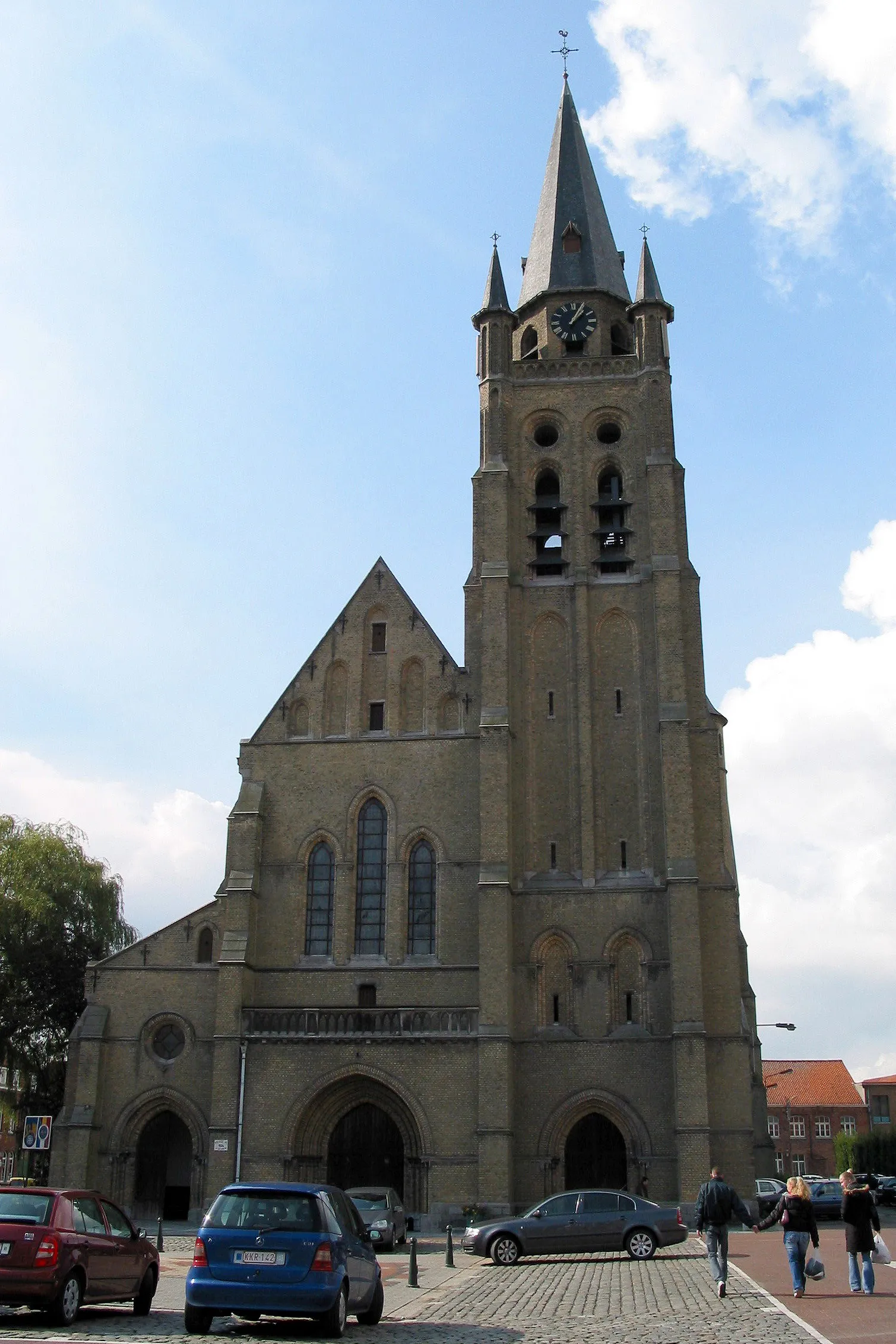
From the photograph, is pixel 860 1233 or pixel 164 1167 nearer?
pixel 860 1233

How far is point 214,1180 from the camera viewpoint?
30953mm

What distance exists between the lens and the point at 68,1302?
39.5 feet

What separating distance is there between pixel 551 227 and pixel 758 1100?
1112 inches

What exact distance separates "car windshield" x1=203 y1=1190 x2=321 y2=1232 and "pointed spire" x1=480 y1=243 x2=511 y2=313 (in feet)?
104

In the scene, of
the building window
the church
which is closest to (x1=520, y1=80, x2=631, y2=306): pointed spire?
the church

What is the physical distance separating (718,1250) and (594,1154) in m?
17.2

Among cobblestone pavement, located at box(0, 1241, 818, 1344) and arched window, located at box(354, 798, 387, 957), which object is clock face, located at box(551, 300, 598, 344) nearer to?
arched window, located at box(354, 798, 387, 957)

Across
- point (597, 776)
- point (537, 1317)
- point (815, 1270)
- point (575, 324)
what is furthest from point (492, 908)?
point (575, 324)

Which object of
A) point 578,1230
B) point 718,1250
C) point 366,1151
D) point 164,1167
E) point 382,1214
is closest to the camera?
point 718,1250

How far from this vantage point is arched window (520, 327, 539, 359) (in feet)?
136

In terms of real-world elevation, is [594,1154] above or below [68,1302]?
above

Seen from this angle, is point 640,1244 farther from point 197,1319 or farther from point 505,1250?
point 197,1319

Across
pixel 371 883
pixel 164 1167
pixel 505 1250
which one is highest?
pixel 371 883

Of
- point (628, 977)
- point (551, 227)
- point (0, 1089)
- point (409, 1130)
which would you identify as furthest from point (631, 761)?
point (0, 1089)
